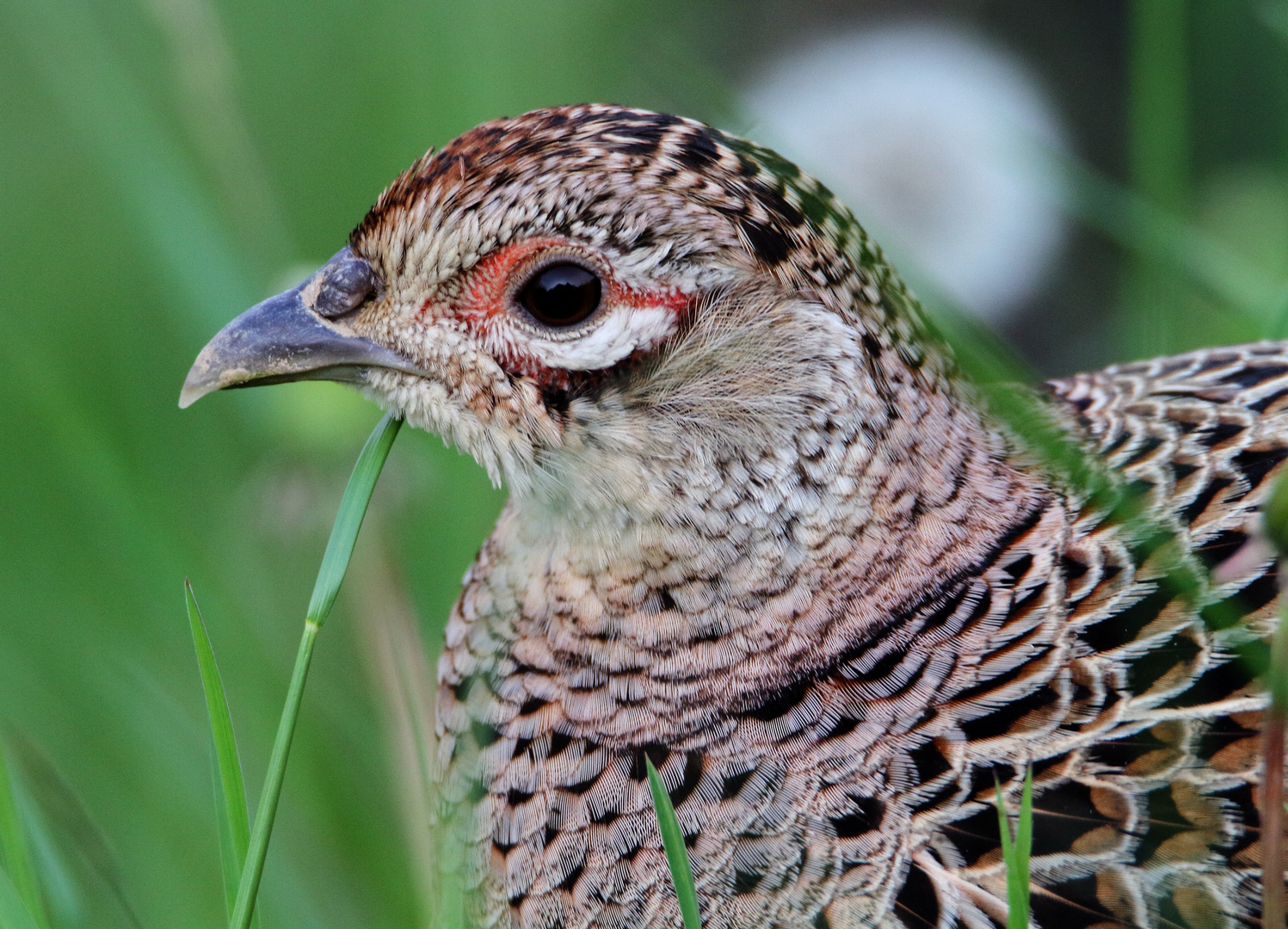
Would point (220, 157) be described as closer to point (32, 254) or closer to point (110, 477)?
point (110, 477)

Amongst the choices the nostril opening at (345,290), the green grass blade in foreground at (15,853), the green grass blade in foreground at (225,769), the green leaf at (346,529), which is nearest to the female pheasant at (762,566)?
the nostril opening at (345,290)

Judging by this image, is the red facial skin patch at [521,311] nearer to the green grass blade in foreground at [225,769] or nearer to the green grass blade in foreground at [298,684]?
the green grass blade in foreground at [298,684]

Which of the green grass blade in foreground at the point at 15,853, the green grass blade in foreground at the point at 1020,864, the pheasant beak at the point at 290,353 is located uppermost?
the pheasant beak at the point at 290,353

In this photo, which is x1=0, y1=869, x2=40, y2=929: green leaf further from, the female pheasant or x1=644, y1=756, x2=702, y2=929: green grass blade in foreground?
x1=644, y1=756, x2=702, y2=929: green grass blade in foreground

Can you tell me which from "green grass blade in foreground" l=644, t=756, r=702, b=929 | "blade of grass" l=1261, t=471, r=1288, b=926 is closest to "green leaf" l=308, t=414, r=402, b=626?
"green grass blade in foreground" l=644, t=756, r=702, b=929

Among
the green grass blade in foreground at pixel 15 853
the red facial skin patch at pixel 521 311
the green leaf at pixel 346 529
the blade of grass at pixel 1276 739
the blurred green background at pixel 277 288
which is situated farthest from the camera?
the blurred green background at pixel 277 288

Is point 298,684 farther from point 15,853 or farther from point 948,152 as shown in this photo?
point 948,152

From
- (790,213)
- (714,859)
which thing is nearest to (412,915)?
(714,859)
